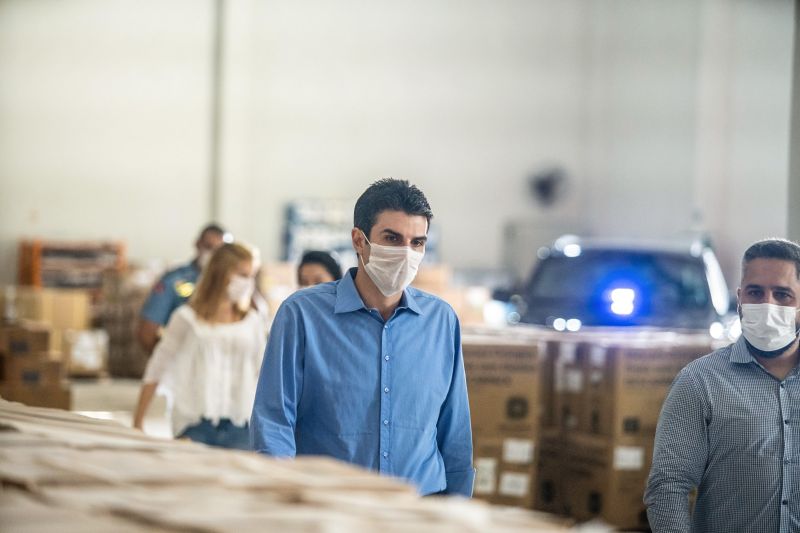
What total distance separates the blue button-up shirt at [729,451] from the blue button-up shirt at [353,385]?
626 millimetres

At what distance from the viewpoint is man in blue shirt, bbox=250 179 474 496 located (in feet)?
11.3

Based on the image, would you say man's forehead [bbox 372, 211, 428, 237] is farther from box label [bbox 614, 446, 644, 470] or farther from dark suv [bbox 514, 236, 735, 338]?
dark suv [bbox 514, 236, 735, 338]

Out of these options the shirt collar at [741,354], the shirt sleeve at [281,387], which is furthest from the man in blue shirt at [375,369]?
the shirt collar at [741,354]

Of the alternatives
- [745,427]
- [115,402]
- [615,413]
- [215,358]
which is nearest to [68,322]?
[115,402]

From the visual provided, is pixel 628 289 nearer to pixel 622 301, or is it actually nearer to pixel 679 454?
pixel 622 301

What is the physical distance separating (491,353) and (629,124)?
1299 centimetres

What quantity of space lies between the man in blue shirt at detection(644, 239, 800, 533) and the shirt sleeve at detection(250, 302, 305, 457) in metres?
1.11

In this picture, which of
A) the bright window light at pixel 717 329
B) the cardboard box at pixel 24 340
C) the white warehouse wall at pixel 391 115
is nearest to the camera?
the bright window light at pixel 717 329

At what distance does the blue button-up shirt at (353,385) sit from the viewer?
11.3 ft

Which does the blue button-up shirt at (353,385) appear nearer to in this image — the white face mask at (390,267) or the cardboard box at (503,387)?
the white face mask at (390,267)

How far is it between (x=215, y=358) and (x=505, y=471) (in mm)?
2124

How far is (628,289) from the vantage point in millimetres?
9492

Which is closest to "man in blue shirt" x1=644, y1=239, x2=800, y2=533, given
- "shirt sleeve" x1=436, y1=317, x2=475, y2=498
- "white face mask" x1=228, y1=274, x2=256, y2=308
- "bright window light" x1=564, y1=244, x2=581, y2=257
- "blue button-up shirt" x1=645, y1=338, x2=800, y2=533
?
"blue button-up shirt" x1=645, y1=338, x2=800, y2=533

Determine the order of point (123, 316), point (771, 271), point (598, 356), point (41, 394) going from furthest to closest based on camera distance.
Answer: point (123, 316) → point (41, 394) → point (598, 356) → point (771, 271)
